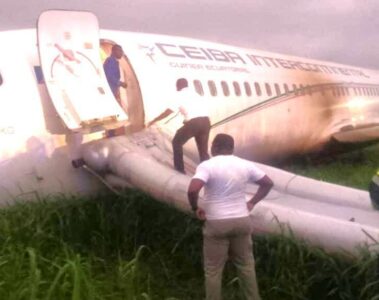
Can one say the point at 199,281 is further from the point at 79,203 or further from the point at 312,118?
the point at 312,118

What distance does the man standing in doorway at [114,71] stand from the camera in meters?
9.80

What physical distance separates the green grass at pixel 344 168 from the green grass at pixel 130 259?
19.5ft

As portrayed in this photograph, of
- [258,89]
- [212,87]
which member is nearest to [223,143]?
[212,87]

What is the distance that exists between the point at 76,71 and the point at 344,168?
11090 mm

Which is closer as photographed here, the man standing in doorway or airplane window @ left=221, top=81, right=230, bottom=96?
the man standing in doorway

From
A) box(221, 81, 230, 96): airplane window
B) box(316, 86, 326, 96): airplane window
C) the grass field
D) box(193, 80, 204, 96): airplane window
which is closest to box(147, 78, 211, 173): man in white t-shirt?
the grass field

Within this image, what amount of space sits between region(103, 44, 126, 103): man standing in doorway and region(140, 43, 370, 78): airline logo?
119cm

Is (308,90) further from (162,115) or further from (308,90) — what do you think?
(162,115)

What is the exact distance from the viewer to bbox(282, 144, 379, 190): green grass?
14445 mm

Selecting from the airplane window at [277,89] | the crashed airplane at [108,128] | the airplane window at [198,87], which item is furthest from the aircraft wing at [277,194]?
the airplane window at [277,89]

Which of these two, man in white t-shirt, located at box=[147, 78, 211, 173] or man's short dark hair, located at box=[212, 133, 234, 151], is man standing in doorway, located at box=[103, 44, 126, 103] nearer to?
man in white t-shirt, located at box=[147, 78, 211, 173]

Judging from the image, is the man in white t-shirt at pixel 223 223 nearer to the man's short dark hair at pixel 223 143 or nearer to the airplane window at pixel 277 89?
the man's short dark hair at pixel 223 143

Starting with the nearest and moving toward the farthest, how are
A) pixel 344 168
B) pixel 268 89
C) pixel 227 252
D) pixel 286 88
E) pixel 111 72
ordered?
pixel 227 252
pixel 111 72
pixel 268 89
pixel 286 88
pixel 344 168

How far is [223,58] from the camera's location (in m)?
13.7
